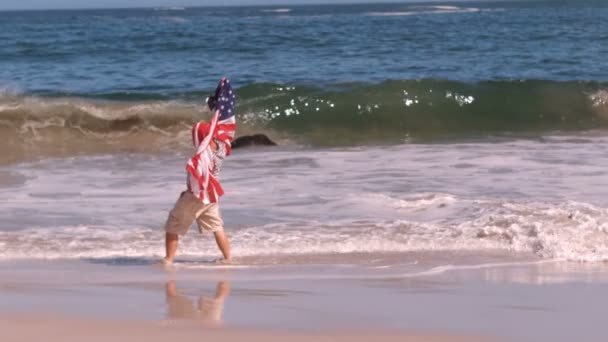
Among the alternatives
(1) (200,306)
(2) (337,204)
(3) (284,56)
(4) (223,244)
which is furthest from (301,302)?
(3) (284,56)

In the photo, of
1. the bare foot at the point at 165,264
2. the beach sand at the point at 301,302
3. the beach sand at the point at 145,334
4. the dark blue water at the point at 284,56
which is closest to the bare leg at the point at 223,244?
the beach sand at the point at 301,302

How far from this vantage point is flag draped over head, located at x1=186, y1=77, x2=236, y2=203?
6.79 meters

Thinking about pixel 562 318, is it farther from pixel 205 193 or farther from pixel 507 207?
pixel 507 207

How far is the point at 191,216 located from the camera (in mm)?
6938

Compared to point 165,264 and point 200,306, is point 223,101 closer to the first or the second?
point 165,264

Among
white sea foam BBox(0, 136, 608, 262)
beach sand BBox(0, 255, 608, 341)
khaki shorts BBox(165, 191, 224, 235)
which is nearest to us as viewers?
beach sand BBox(0, 255, 608, 341)

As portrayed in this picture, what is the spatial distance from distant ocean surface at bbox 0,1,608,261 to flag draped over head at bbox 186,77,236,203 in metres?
0.67

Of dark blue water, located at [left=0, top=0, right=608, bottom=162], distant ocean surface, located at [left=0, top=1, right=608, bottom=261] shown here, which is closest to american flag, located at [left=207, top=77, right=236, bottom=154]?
distant ocean surface, located at [left=0, top=1, right=608, bottom=261]

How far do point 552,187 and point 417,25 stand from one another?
87.0 ft

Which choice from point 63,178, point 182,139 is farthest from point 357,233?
point 182,139

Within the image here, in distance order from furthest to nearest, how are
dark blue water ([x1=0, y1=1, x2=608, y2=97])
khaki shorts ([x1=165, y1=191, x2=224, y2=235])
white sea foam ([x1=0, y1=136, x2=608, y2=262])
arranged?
dark blue water ([x1=0, y1=1, x2=608, y2=97])
white sea foam ([x1=0, y1=136, x2=608, y2=262])
khaki shorts ([x1=165, y1=191, x2=224, y2=235])

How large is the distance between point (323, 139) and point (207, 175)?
8.23 meters

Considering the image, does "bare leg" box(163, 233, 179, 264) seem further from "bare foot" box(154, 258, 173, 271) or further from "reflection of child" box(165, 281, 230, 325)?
"reflection of child" box(165, 281, 230, 325)

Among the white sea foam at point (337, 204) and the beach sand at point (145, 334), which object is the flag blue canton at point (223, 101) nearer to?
the white sea foam at point (337, 204)
